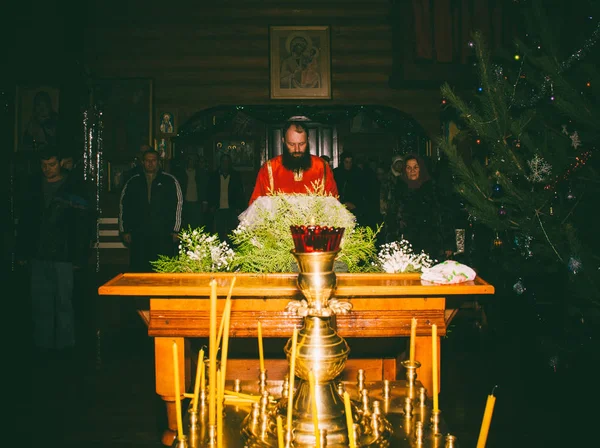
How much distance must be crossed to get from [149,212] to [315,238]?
540cm

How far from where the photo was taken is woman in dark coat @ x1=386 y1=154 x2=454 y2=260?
18.3 ft

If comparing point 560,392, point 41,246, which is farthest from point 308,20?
point 560,392

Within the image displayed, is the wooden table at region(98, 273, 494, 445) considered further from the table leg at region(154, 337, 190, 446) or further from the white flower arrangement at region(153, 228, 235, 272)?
the white flower arrangement at region(153, 228, 235, 272)

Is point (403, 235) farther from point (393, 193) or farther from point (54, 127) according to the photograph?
point (54, 127)

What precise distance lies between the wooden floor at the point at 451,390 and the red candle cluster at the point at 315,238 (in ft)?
7.13

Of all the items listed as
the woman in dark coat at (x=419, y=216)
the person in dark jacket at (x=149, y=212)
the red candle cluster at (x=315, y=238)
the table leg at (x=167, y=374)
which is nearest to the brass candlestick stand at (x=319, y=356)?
the red candle cluster at (x=315, y=238)

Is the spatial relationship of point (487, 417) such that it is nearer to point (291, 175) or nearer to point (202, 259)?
point (202, 259)

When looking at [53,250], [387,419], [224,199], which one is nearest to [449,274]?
[387,419]

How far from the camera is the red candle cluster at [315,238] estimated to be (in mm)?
1343

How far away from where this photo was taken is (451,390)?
435cm

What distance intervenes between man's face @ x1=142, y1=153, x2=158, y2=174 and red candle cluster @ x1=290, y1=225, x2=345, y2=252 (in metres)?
5.44

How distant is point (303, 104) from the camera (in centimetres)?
1091

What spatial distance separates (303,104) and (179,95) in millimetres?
2440

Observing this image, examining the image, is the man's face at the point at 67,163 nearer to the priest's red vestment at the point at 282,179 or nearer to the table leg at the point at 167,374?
the priest's red vestment at the point at 282,179
